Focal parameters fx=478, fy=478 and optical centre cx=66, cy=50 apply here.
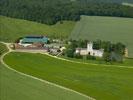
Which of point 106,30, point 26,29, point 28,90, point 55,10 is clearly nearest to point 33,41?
point 26,29

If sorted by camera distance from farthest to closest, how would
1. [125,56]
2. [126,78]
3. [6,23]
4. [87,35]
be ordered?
1. [6,23]
2. [87,35]
3. [125,56]
4. [126,78]

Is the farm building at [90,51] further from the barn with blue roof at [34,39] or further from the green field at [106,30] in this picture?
the barn with blue roof at [34,39]

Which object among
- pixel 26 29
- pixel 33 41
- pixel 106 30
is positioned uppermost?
pixel 106 30

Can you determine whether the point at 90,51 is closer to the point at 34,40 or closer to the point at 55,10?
the point at 34,40

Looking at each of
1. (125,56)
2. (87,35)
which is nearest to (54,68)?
(125,56)

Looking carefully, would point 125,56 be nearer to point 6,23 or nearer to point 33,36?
point 33,36
